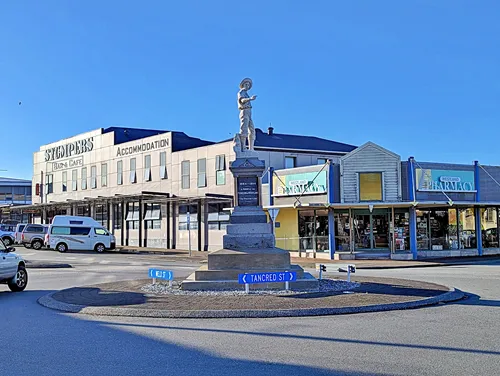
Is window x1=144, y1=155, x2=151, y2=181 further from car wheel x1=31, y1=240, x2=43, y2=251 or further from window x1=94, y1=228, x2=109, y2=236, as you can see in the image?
car wheel x1=31, y1=240, x2=43, y2=251

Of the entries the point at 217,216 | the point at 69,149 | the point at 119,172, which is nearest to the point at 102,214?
the point at 119,172

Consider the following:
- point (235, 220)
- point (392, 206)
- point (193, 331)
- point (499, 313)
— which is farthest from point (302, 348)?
point (392, 206)

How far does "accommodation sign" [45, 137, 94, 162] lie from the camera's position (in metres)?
54.4

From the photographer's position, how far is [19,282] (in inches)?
618

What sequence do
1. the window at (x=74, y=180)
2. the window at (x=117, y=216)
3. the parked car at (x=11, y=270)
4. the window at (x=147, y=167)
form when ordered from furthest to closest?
1. the window at (x=74, y=180)
2. the window at (x=117, y=216)
3. the window at (x=147, y=167)
4. the parked car at (x=11, y=270)

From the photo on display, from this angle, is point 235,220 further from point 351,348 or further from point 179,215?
point 179,215

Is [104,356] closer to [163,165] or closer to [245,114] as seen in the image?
[245,114]

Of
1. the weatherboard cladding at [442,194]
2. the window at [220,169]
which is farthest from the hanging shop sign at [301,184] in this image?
the window at [220,169]

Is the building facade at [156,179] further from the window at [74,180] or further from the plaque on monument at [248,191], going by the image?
the plaque on monument at [248,191]

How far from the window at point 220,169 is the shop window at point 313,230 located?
7800mm

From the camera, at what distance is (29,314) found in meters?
11.2

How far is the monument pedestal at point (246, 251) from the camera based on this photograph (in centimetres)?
1462

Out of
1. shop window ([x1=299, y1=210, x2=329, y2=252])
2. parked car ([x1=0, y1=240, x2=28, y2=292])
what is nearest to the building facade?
shop window ([x1=299, y1=210, x2=329, y2=252])

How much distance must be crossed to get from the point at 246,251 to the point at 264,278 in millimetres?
2403
